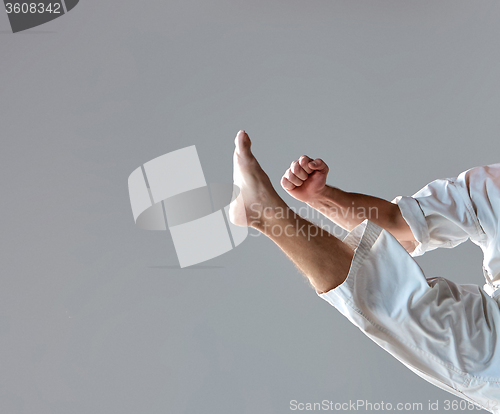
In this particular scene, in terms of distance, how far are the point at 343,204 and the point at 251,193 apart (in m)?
0.33

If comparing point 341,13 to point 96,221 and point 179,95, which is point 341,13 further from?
point 96,221

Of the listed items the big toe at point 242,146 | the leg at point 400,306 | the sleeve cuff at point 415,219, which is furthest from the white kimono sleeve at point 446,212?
the big toe at point 242,146

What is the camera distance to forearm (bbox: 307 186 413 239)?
3.57 ft

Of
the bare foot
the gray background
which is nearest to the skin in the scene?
the bare foot

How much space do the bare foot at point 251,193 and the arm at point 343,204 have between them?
13 cm

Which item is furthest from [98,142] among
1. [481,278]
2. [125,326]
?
[481,278]

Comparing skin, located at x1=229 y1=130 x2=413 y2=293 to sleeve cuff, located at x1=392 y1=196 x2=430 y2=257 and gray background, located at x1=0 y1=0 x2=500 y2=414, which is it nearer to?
sleeve cuff, located at x1=392 y1=196 x2=430 y2=257

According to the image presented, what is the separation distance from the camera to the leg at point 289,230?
0.76m

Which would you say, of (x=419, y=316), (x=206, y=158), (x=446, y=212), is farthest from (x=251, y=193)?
(x=206, y=158)

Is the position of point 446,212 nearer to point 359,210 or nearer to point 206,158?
point 359,210

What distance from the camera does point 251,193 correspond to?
0.89m

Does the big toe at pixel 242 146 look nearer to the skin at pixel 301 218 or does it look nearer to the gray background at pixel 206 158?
the skin at pixel 301 218

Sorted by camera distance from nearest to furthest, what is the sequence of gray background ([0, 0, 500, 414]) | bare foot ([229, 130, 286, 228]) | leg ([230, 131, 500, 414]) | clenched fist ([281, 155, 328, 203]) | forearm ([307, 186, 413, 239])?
leg ([230, 131, 500, 414]) < bare foot ([229, 130, 286, 228]) < clenched fist ([281, 155, 328, 203]) < forearm ([307, 186, 413, 239]) < gray background ([0, 0, 500, 414])

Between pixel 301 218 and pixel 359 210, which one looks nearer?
pixel 301 218
